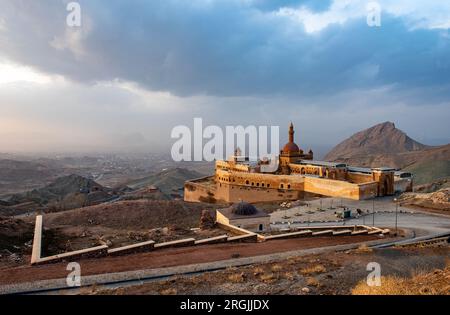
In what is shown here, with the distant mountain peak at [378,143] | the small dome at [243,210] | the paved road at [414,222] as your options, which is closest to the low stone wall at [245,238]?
the small dome at [243,210]

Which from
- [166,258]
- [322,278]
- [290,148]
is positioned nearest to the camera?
[322,278]

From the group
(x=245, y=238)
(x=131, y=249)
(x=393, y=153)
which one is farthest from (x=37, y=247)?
→ (x=393, y=153)

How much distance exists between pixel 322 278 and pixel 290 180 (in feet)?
90.7

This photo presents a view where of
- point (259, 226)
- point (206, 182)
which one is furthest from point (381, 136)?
point (259, 226)

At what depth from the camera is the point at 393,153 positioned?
10544 centimetres

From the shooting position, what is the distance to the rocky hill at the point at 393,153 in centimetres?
7014

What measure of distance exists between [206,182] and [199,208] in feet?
46.2

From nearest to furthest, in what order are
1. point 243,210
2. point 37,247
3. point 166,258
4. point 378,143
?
point 166,258
point 37,247
point 243,210
point 378,143

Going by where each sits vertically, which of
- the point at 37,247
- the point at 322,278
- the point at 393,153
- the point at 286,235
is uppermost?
the point at 393,153

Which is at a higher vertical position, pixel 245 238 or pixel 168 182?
pixel 245 238

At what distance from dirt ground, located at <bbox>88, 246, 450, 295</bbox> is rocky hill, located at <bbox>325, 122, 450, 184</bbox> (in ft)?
199

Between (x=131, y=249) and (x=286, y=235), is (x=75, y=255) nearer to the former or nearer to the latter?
(x=131, y=249)

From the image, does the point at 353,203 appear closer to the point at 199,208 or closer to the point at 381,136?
the point at 199,208

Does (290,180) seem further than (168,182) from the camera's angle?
No
